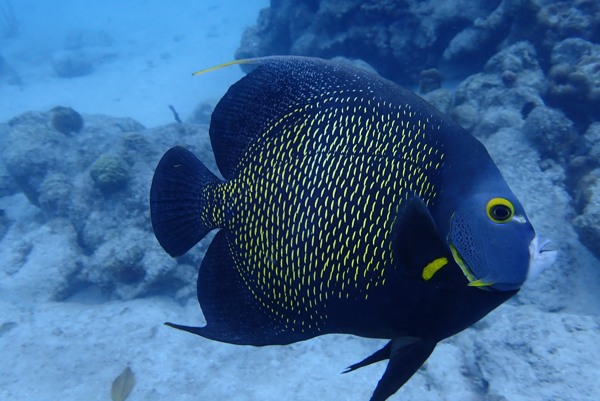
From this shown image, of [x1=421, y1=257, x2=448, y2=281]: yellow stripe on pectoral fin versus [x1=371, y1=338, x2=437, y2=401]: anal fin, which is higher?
[x1=421, y1=257, x2=448, y2=281]: yellow stripe on pectoral fin

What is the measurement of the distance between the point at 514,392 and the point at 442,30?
7355mm

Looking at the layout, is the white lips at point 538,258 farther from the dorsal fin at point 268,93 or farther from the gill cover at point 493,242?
the dorsal fin at point 268,93

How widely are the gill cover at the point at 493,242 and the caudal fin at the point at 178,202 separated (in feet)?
2.29

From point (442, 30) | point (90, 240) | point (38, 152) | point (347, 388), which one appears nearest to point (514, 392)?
point (347, 388)

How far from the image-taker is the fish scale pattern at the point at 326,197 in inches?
36.8

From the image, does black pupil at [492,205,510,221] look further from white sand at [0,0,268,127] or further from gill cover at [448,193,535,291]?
white sand at [0,0,268,127]

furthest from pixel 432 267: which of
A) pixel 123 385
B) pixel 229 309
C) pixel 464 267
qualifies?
pixel 123 385

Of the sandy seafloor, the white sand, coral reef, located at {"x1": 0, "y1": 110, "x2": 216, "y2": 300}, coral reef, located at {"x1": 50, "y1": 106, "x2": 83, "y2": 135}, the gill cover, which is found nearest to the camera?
the gill cover

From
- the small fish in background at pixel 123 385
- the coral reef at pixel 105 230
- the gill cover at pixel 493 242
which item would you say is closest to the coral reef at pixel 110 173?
the coral reef at pixel 105 230

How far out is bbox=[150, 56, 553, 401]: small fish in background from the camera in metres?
0.84

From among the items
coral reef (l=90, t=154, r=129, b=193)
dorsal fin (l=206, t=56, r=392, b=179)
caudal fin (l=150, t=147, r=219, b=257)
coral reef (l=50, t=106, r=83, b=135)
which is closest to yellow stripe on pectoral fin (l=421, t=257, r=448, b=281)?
dorsal fin (l=206, t=56, r=392, b=179)

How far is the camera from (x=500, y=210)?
846 millimetres

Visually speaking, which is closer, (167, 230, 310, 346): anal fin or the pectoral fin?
the pectoral fin

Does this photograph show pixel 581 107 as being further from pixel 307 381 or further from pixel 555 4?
pixel 307 381
